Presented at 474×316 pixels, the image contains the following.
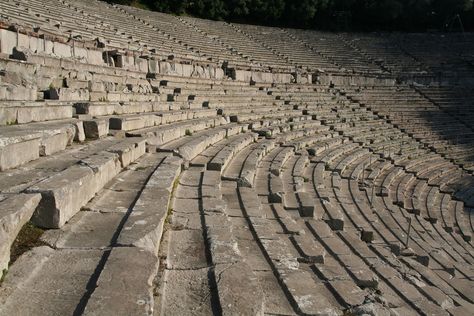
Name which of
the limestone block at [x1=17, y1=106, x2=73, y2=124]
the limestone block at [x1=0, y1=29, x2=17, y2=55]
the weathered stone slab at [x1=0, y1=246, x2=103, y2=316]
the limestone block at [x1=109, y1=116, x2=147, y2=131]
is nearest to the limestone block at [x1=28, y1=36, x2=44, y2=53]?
the limestone block at [x1=0, y1=29, x2=17, y2=55]

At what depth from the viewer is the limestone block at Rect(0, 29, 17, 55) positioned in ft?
30.5

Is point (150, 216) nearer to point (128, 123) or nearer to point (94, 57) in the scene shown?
point (128, 123)

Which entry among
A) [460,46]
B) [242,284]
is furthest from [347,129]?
[460,46]

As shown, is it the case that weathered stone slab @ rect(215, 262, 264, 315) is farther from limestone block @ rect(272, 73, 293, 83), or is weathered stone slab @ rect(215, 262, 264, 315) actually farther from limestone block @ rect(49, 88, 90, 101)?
limestone block @ rect(272, 73, 293, 83)

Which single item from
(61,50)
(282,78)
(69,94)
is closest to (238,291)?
(69,94)

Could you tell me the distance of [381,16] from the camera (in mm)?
38812

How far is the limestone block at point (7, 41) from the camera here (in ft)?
30.5

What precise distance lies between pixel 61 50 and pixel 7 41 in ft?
5.75

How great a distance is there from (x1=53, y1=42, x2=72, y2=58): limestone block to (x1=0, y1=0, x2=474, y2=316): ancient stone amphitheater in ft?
0.10

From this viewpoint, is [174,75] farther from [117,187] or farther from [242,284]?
[242,284]

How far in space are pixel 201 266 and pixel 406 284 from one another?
3225 mm

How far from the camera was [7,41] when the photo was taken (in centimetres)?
948

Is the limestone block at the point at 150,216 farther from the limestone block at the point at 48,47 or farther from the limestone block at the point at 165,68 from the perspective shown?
the limestone block at the point at 165,68

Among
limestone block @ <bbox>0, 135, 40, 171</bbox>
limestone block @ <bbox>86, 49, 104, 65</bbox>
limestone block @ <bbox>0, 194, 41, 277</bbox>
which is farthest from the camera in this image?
limestone block @ <bbox>86, 49, 104, 65</bbox>
